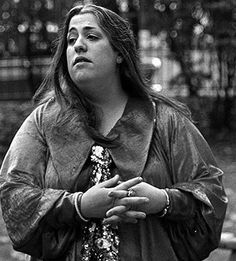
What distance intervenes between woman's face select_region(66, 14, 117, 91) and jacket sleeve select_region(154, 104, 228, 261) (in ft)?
0.99

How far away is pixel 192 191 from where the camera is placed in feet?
9.28

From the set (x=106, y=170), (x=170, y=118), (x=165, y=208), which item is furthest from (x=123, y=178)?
(x=170, y=118)

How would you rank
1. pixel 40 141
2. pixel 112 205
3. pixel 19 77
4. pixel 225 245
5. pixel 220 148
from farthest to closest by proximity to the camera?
pixel 19 77, pixel 220 148, pixel 225 245, pixel 40 141, pixel 112 205

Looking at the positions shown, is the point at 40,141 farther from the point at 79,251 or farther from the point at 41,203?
the point at 79,251

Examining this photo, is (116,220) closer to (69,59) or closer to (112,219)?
(112,219)

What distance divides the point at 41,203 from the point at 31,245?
18 centimetres

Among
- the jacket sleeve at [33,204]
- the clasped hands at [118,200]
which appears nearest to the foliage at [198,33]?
the jacket sleeve at [33,204]

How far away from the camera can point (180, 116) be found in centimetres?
297

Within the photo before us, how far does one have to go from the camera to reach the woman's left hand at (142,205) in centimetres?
267

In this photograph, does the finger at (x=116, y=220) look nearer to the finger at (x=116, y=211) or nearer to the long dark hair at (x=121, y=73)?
the finger at (x=116, y=211)

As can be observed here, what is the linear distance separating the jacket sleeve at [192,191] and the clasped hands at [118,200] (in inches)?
5.9

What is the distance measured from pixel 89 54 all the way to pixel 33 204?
0.61 meters

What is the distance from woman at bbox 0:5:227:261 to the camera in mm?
2770

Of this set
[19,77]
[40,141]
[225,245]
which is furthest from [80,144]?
[19,77]
